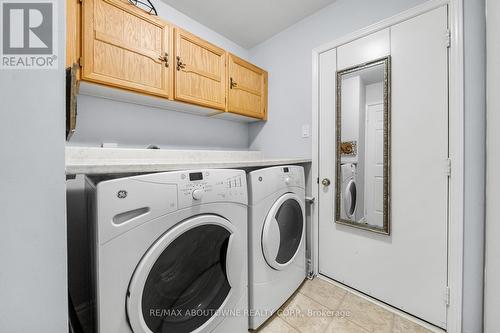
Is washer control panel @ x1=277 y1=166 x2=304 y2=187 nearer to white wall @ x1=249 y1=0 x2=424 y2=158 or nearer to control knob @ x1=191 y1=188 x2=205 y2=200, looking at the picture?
white wall @ x1=249 y1=0 x2=424 y2=158

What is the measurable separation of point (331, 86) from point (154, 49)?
137cm

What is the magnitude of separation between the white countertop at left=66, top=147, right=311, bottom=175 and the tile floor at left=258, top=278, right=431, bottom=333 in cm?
100

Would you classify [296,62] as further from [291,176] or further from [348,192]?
[348,192]

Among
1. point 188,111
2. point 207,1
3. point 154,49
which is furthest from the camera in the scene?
point 188,111

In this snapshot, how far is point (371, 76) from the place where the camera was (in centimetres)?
147

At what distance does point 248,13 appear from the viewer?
1.80 meters

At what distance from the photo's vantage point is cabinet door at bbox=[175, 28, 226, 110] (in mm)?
1520

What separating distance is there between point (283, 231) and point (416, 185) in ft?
2.96

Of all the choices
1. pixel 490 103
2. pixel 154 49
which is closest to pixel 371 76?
pixel 490 103

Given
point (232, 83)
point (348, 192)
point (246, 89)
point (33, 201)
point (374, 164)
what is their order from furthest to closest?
point (246, 89)
point (232, 83)
point (348, 192)
point (374, 164)
point (33, 201)

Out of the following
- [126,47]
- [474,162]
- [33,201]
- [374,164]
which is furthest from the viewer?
[374,164]

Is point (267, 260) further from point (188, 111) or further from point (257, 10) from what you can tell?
point (257, 10)

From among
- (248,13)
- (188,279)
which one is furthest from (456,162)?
(248,13)

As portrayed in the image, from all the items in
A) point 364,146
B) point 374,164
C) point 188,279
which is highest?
point 364,146
